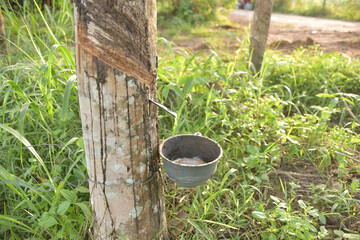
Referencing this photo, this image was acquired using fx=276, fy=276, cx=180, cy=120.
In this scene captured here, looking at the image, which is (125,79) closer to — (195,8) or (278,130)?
(278,130)

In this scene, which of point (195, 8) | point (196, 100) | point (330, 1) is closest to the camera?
point (196, 100)

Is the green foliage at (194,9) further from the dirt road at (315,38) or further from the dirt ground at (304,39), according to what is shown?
Answer: the dirt road at (315,38)

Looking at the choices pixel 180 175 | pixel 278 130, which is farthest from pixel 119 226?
pixel 278 130

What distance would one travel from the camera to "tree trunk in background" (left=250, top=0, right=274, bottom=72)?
3062 mm

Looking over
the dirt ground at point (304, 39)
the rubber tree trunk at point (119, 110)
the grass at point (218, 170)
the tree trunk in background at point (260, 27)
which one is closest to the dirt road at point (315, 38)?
the dirt ground at point (304, 39)

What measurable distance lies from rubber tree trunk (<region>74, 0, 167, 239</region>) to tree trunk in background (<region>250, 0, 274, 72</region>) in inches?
84.8

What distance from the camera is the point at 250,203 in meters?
1.88

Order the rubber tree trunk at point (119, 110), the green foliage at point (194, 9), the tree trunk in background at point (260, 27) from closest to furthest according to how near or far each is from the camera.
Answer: the rubber tree trunk at point (119, 110)
the tree trunk in background at point (260, 27)
the green foliage at point (194, 9)

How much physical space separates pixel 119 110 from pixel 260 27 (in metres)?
2.52

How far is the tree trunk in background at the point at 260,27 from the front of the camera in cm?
306

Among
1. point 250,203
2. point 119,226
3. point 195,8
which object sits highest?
Answer: point 195,8

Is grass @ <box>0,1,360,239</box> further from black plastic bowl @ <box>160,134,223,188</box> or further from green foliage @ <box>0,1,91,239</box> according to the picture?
black plastic bowl @ <box>160,134,223,188</box>

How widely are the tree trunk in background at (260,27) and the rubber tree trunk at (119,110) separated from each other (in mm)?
2153

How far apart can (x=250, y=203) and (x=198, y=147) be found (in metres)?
0.62
